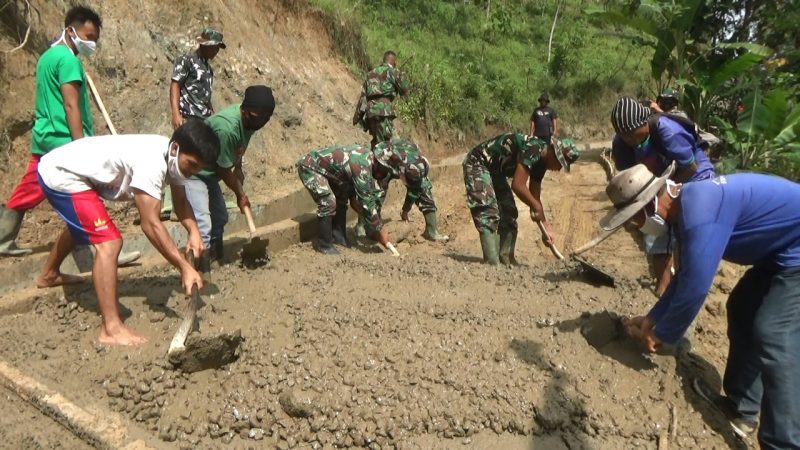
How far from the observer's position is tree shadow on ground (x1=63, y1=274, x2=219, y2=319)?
3.77 m

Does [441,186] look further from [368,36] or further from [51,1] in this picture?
[51,1]

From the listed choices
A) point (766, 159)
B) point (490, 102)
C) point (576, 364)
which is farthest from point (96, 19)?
point (490, 102)

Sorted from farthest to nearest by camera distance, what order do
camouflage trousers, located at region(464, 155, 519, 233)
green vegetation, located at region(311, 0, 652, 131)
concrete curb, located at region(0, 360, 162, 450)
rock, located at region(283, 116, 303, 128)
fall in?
green vegetation, located at region(311, 0, 652, 131), rock, located at region(283, 116, 303, 128), camouflage trousers, located at region(464, 155, 519, 233), concrete curb, located at region(0, 360, 162, 450)

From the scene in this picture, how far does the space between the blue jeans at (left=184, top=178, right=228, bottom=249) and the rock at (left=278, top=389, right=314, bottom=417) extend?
1797 mm

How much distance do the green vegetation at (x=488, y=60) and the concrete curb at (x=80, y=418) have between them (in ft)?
27.5

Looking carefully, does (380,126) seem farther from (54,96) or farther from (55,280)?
(55,280)

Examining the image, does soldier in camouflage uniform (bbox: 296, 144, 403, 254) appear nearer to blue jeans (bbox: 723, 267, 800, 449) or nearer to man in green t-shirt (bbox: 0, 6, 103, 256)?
man in green t-shirt (bbox: 0, 6, 103, 256)

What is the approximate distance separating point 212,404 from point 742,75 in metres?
8.75

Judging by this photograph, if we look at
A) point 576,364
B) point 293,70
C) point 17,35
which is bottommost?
point 576,364

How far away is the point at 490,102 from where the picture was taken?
1277cm

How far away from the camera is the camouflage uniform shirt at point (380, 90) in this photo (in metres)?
7.63

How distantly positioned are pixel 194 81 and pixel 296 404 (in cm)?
344

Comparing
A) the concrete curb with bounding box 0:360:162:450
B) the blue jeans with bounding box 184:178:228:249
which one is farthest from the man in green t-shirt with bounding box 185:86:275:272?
the concrete curb with bounding box 0:360:162:450

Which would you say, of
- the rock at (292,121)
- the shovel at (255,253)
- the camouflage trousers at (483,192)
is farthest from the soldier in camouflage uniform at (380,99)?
the shovel at (255,253)
